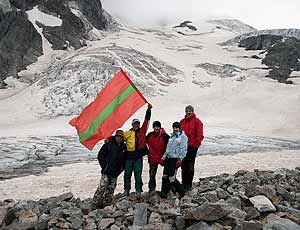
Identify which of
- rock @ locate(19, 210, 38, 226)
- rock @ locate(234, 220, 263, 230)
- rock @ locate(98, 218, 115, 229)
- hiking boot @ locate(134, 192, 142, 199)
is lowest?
rock @ locate(19, 210, 38, 226)

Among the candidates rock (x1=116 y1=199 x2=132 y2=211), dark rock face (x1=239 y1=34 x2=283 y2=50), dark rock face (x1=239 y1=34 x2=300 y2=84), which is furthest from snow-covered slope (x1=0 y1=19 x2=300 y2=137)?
rock (x1=116 y1=199 x2=132 y2=211)

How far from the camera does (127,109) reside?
8383 millimetres

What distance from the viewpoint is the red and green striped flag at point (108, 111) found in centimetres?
820

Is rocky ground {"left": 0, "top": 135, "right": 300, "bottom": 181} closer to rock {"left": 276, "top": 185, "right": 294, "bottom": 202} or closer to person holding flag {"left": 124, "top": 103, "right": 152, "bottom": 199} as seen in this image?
person holding flag {"left": 124, "top": 103, "right": 152, "bottom": 199}

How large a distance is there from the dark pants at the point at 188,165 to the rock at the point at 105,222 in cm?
218

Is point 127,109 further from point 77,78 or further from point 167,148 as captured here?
point 77,78

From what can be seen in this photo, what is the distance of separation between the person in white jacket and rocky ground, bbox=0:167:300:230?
0.20m

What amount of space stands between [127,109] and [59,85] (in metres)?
29.8

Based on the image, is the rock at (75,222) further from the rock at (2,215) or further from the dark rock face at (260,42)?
the dark rock face at (260,42)

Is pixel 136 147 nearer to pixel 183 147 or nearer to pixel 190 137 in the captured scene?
pixel 183 147

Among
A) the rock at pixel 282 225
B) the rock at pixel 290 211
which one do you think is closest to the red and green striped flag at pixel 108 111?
the rock at pixel 290 211

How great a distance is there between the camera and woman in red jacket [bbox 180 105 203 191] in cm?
798

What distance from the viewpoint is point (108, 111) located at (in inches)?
329

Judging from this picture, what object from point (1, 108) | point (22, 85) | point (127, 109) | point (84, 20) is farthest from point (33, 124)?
point (84, 20)
